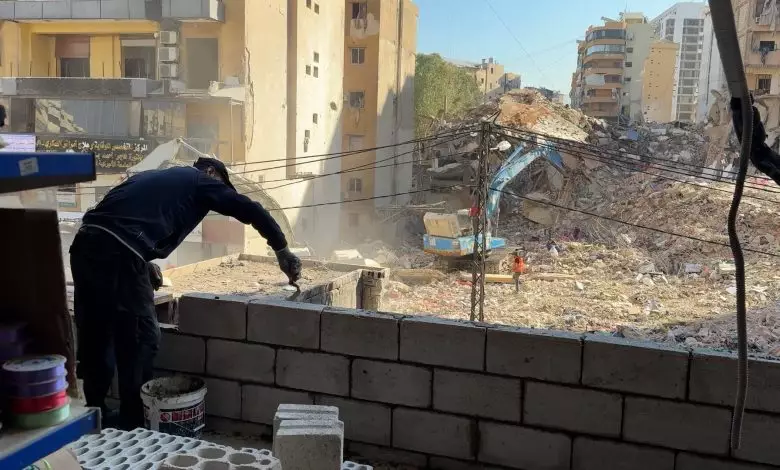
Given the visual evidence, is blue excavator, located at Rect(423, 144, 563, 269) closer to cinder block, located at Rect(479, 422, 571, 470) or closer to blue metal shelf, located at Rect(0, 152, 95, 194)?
cinder block, located at Rect(479, 422, 571, 470)

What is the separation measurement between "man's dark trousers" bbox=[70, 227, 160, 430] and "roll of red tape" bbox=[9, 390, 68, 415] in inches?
64.6

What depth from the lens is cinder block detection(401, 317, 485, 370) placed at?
321 centimetres

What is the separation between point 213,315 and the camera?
362cm

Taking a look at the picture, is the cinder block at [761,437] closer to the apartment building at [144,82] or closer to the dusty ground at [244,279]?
the dusty ground at [244,279]

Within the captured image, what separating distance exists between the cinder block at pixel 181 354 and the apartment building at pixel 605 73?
6605cm

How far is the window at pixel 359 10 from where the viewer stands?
2981 centimetres

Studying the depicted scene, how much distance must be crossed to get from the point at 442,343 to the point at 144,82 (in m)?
18.9

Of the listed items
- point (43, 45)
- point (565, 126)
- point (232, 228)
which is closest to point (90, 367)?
point (232, 228)

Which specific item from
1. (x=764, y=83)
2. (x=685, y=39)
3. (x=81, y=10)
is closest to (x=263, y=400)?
(x=81, y=10)

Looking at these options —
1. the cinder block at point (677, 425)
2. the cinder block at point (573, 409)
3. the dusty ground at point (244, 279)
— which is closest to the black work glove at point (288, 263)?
the cinder block at point (573, 409)

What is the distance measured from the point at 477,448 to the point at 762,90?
3647 centimetres

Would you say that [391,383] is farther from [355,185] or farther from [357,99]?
[357,99]

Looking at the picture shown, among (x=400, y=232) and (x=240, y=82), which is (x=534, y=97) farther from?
(x=240, y=82)

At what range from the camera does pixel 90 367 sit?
3.34 metres
